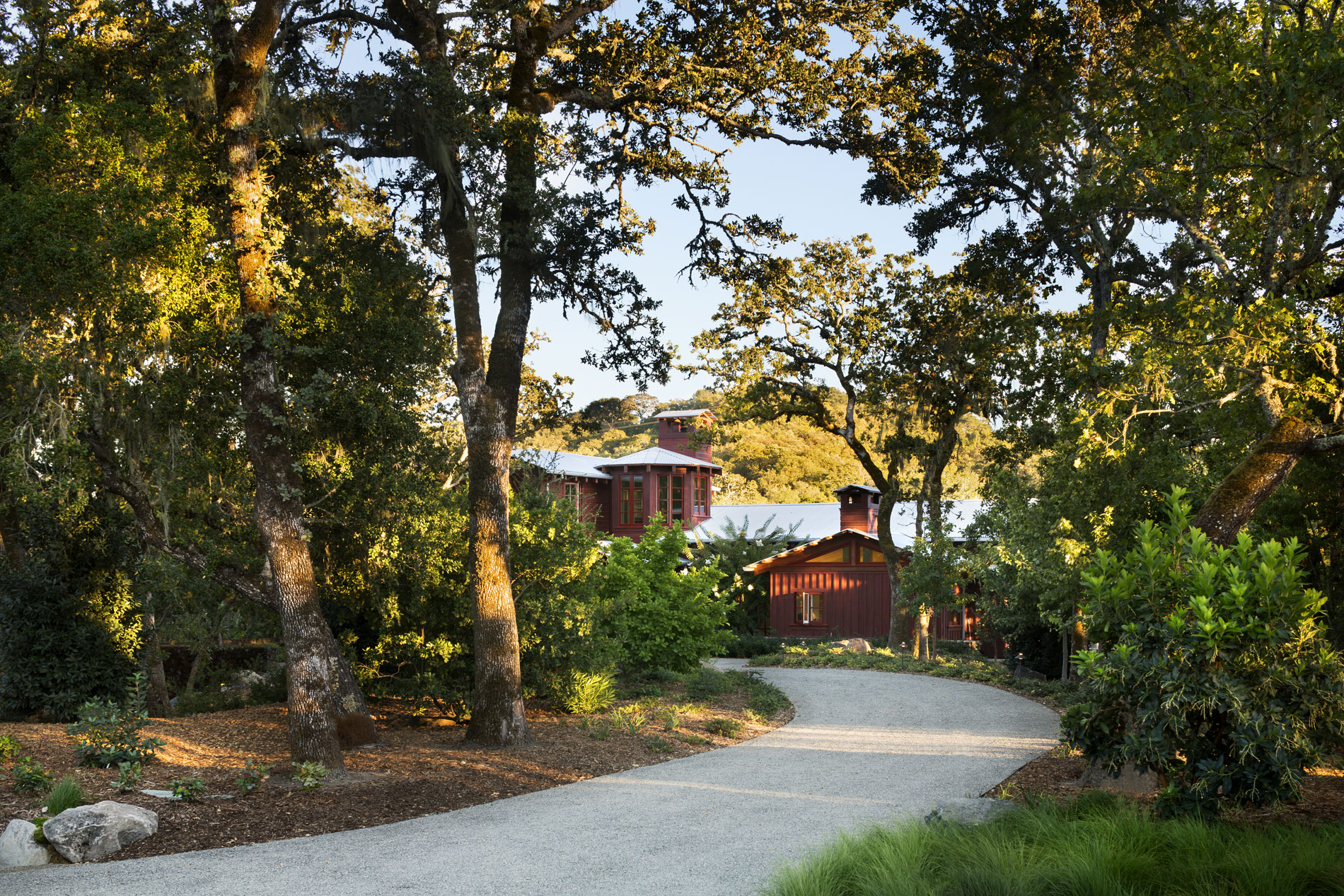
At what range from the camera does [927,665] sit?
67.1 feet

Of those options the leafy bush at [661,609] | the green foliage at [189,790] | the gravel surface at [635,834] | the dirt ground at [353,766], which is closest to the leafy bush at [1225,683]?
the gravel surface at [635,834]

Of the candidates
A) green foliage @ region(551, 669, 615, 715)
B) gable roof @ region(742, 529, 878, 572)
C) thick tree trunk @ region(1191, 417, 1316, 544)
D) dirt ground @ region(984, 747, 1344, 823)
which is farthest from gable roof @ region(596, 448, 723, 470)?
thick tree trunk @ region(1191, 417, 1316, 544)

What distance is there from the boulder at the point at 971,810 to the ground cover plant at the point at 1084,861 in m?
0.63

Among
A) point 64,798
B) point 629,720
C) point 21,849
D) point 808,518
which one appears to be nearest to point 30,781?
point 64,798

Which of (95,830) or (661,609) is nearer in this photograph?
(95,830)

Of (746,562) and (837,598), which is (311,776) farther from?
(837,598)

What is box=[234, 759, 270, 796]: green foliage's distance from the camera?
8.02m

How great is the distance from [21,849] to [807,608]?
85.3 feet

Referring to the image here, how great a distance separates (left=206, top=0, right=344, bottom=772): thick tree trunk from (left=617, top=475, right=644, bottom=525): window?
24.8m

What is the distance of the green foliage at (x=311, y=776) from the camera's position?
27.0ft

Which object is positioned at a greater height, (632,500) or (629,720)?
(632,500)

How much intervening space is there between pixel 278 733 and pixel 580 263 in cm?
657

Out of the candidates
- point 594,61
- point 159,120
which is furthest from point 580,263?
point 159,120

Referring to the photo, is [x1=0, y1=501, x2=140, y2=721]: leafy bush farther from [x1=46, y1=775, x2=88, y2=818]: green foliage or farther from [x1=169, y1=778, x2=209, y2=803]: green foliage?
[x1=46, y1=775, x2=88, y2=818]: green foliage
